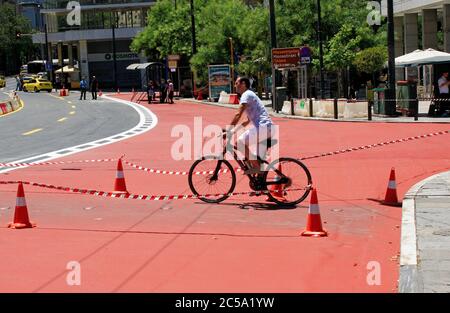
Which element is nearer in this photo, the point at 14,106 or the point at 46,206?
the point at 46,206

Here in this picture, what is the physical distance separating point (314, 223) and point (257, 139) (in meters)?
2.46

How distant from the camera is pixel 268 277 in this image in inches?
306

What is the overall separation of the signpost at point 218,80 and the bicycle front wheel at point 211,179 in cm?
4160

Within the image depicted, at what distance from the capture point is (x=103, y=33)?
99.6 m

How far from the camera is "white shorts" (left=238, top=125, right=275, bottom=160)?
12016mm

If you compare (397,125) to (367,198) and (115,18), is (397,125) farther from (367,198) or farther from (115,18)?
(115,18)

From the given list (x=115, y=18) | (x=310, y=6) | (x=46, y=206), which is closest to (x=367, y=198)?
(x=46, y=206)

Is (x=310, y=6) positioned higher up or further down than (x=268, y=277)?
higher up

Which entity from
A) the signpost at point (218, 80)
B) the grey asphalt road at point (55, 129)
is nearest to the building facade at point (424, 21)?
the signpost at point (218, 80)

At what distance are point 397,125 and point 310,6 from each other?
Result: 22930 mm

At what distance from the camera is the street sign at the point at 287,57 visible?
39844mm

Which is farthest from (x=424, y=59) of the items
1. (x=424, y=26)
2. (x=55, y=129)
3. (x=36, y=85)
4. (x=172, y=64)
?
(x=36, y=85)

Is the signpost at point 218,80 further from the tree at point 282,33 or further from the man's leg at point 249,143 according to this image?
the man's leg at point 249,143

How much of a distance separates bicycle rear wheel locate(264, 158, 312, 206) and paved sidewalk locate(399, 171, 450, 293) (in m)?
1.56
